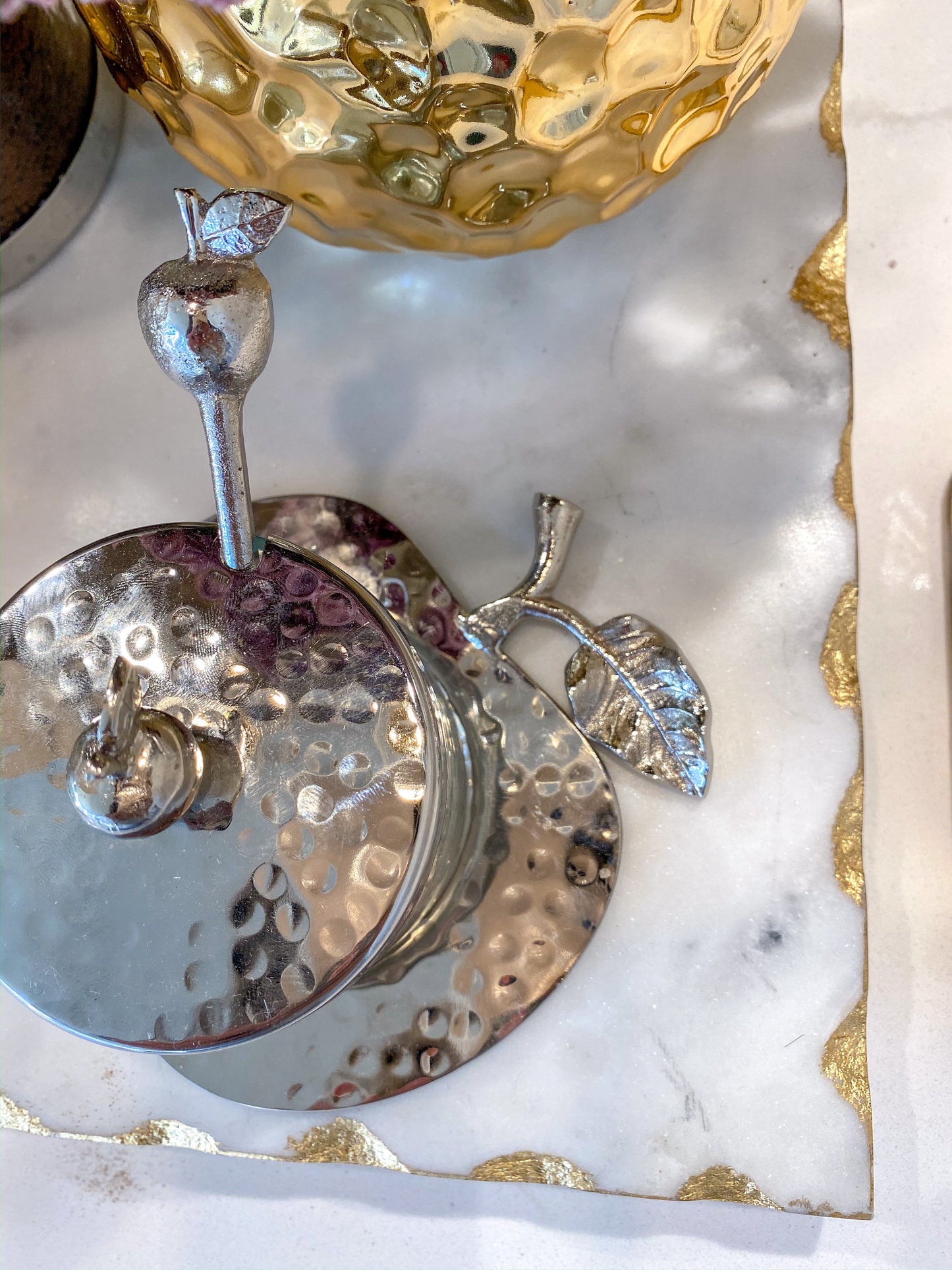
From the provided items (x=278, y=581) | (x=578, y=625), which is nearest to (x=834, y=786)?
(x=578, y=625)

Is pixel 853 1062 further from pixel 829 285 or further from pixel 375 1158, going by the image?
pixel 829 285

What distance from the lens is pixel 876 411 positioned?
45 centimetres

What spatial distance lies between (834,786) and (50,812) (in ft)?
0.92

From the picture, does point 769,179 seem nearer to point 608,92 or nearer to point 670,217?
point 670,217

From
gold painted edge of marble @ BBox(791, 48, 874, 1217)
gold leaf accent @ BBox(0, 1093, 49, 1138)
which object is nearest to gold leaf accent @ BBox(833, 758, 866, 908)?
gold painted edge of marble @ BBox(791, 48, 874, 1217)

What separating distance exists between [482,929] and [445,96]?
0.95ft

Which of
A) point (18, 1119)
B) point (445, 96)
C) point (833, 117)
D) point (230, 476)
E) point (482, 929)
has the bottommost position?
point (18, 1119)

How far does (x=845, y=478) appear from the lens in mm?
413

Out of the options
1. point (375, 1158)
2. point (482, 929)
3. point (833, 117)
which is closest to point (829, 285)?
point (833, 117)

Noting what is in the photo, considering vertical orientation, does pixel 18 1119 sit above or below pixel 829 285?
below

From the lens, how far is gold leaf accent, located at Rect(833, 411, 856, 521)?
0.41 metres

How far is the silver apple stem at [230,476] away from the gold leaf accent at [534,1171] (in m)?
0.25

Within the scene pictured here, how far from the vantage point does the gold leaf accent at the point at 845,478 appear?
41 cm

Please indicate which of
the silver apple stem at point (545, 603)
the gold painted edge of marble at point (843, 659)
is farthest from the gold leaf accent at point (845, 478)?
the silver apple stem at point (545, 603)
